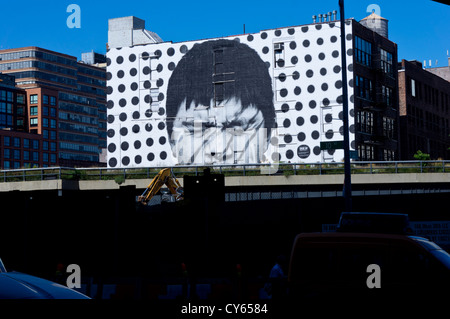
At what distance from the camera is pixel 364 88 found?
68750mm

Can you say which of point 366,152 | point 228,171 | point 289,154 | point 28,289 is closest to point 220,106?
point 289,154

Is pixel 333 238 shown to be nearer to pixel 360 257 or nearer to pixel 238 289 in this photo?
pixel 360 257

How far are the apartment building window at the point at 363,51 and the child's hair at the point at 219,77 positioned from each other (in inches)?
357

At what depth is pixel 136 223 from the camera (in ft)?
100

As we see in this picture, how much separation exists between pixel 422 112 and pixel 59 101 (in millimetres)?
121071

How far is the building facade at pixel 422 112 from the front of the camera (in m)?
79.6

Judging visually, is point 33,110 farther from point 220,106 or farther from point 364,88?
A: point 364,88

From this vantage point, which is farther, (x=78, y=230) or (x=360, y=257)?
(x=78, y=230)

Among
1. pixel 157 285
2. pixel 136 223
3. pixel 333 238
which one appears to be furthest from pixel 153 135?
pixel 333 238

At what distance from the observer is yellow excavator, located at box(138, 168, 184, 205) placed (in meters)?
49.8

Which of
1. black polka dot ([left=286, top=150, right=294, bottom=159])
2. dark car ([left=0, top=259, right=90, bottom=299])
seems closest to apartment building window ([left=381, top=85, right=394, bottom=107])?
black polka dot ([left=286, top=150, right=294, bottom=159])
